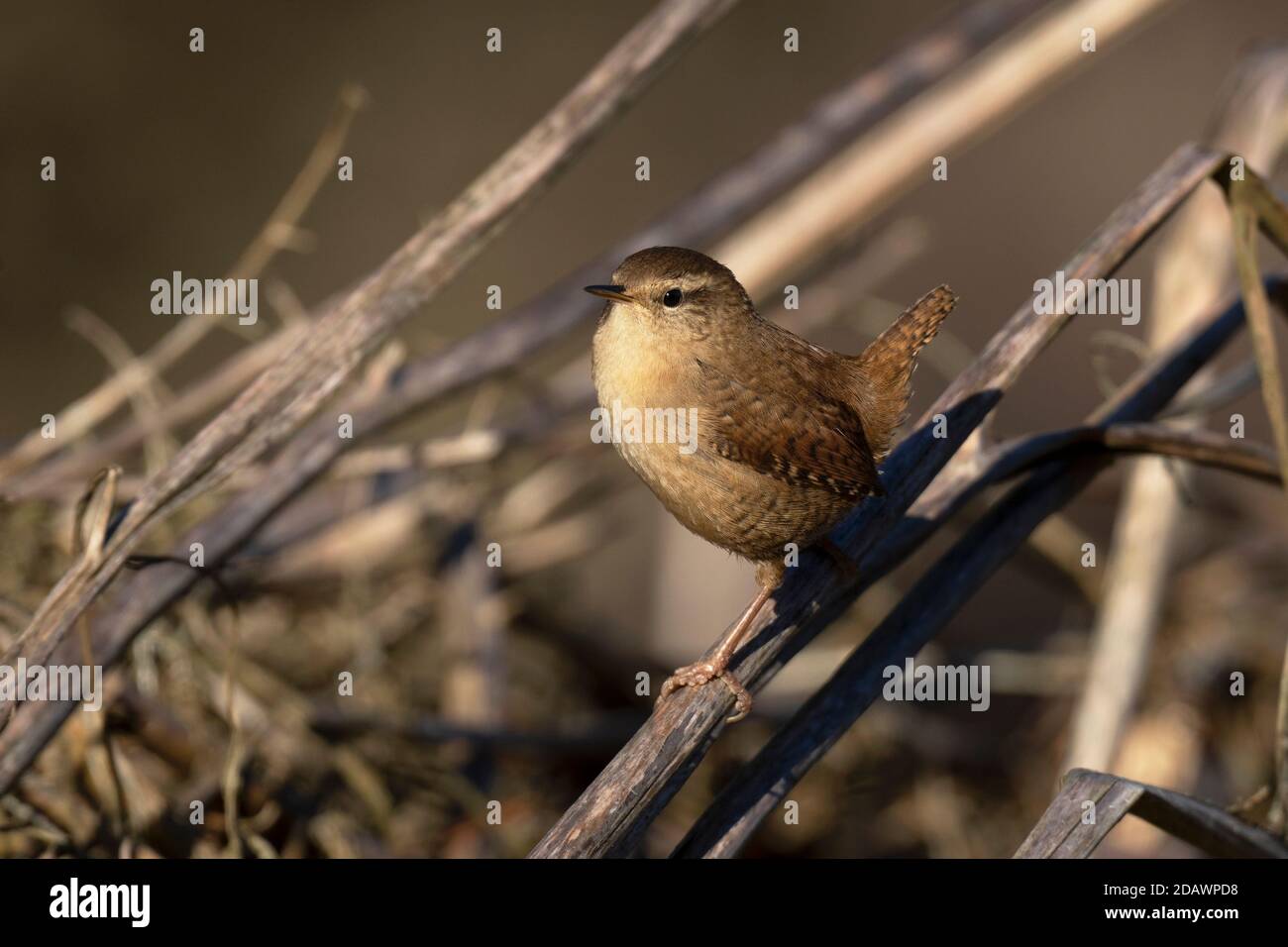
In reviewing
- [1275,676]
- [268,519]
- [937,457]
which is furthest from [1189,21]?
[268,519]

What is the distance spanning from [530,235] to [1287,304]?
439 cm

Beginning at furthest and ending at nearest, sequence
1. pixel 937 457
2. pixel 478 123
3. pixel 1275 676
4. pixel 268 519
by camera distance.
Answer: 1. pixel 478 123
2. pixel 1275 676
3. pixel 268 519
4. pixel 937 457

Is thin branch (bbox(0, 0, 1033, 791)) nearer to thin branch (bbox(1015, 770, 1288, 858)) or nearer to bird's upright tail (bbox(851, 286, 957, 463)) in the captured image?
bird's upright tail (bbox(851, 286, 957, 463))

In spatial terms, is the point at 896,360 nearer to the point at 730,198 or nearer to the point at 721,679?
the point at 730,198

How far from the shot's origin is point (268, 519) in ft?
8.19

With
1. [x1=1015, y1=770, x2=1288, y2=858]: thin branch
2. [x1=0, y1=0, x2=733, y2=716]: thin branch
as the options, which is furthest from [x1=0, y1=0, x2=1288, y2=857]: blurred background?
[x1=1015, y1=770, x2=1288, y2=858]: thin branch

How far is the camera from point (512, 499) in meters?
3.89

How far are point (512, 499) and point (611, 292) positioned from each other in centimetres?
155

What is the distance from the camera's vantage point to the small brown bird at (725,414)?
2359 millimetres

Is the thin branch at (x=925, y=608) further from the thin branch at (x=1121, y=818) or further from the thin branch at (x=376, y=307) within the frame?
the thin branch at (x=376, y=307)

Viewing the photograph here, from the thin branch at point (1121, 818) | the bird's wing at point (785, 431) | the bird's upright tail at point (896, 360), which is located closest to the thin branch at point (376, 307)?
the bird's wing at point (785, 431)

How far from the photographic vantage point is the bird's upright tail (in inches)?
105

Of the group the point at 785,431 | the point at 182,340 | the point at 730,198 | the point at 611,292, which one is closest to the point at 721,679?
the point at 785,431
